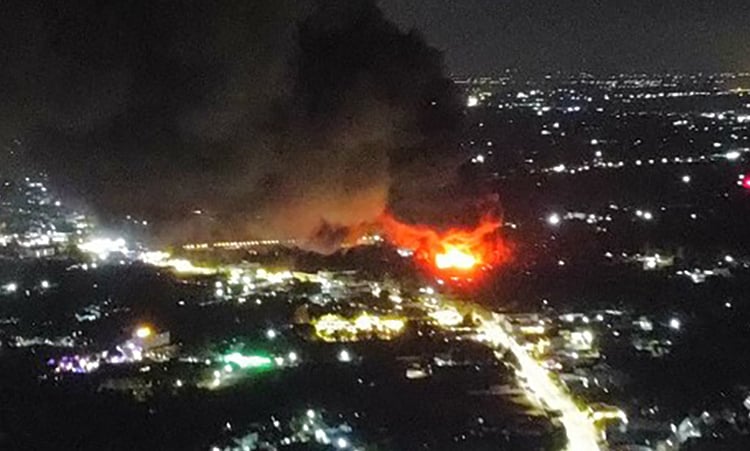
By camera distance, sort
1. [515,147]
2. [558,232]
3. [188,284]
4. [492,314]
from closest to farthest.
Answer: [492,314], [188,284], [558,232], [515,147]

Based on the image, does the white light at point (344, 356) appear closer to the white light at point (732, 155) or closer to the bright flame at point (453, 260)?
the bright flame at point (453, 260)

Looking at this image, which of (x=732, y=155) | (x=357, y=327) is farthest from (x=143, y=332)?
(x=732, y=155)

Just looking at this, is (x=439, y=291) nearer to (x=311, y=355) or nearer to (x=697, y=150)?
(x=311, y=355)

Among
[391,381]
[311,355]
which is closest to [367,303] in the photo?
[311,355]

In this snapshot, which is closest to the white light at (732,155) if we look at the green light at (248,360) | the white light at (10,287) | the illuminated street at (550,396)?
the illuminated street at (550,396)

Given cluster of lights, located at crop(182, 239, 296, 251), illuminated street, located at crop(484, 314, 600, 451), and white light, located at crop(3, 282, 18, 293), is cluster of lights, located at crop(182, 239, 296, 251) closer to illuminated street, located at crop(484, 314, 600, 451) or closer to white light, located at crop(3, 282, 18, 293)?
white light, located at crop(3, 282, 18, 293)

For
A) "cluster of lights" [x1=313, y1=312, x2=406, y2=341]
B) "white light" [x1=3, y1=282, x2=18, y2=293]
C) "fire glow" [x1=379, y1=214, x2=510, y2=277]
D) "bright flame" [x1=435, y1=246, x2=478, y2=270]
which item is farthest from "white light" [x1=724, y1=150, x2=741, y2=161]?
"white light" [x1=3, y1=282, x2=18, y2=293]
